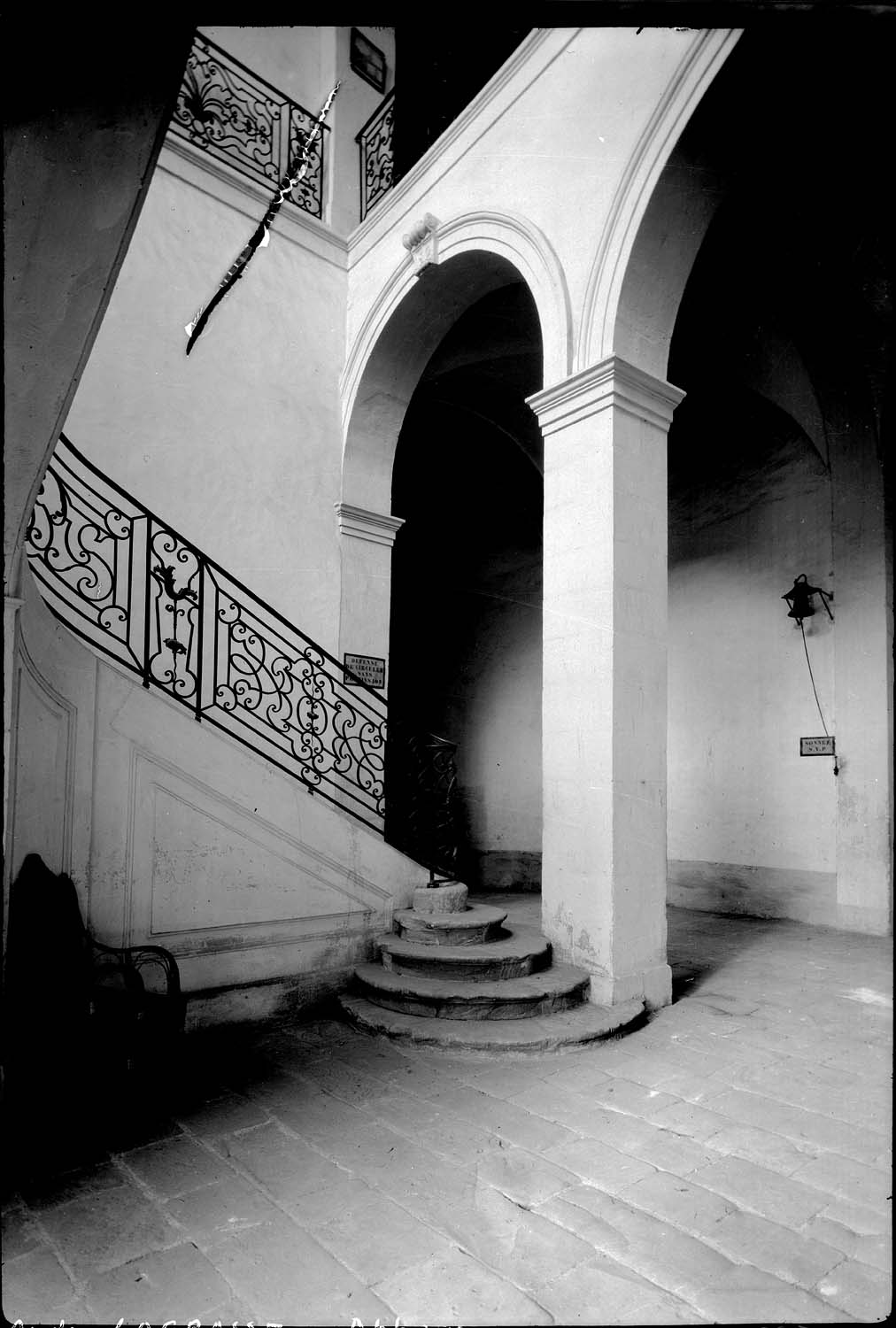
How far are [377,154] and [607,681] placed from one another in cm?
679

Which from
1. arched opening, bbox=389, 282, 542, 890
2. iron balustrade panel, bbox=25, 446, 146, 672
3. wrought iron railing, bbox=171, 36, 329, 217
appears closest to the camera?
iron balustrade panel, bbox=25, 446, 146, 672

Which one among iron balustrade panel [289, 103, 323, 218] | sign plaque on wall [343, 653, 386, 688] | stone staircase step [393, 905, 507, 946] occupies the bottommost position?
stone staircase step [393, 905, 507, 946]

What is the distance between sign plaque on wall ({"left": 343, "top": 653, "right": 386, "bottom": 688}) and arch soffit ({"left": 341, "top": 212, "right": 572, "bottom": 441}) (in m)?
2.75

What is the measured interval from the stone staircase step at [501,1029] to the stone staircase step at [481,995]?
5cm

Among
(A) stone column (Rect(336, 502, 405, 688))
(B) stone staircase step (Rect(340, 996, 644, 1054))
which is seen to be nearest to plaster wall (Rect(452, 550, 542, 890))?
(A) stone column (Rect(336, 502, 405, 688))

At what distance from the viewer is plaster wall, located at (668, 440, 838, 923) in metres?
7.89

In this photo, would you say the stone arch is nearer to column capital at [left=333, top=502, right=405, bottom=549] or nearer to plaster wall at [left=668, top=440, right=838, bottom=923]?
column capital at [left=333, top=502, right=405, bottom=549]

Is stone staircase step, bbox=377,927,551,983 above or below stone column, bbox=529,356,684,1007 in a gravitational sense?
below

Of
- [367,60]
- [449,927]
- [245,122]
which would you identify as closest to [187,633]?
[449,927]

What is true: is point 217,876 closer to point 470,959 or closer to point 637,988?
point 470,959

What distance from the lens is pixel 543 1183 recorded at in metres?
2.86

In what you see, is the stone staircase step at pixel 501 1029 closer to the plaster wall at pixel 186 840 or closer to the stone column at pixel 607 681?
the stone column at pixel 607 681

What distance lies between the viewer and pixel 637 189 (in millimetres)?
4824

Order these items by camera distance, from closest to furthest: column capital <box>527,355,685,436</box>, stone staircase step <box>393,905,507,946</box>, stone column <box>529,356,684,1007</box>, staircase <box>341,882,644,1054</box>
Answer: staircase <box>341,882,644,1054</box> < stone column <box>529,356,684,1007</box> < column capital <box>527,355,685,436</box> < stone staircase step <box>393,905,507,946</box>
